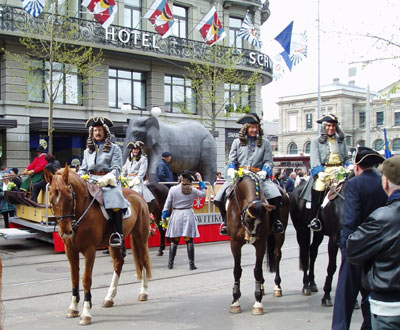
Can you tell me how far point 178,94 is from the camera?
3100cm

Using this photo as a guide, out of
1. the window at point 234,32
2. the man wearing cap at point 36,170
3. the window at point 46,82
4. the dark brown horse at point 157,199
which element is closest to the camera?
the man wearing cap at point 36,170

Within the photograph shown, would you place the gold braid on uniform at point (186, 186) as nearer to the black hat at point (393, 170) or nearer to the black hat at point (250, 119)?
the black hat at point (250, 119)

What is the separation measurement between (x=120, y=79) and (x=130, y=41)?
233 cm

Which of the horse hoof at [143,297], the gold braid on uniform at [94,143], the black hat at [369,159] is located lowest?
the horse hoof at [143,297]

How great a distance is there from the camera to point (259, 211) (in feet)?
22.1

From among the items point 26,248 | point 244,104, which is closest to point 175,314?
point 26,248

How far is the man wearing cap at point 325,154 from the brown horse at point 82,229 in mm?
2966

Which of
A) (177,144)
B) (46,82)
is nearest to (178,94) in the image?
(46,82)

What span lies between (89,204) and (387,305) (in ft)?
15.2

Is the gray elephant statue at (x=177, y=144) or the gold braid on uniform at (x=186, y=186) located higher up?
the gray elephant statue at (x=177, y=144)

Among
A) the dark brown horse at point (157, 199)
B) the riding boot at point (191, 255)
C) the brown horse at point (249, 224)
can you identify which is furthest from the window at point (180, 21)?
the brown horse at point (249, 224)

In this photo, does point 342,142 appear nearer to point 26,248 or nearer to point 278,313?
point 278,313

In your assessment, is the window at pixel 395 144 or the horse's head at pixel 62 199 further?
the window at pixel 395 144

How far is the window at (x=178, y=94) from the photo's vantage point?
100.0 ft
